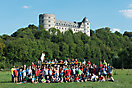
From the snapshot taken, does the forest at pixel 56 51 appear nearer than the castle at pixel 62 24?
Yes

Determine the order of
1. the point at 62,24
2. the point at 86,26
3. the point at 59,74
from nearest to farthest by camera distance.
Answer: the point at 59,74
the point at 62,24
the point at 86,26

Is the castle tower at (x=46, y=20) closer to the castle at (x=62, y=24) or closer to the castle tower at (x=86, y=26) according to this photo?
the castle at (x=62, y=24)

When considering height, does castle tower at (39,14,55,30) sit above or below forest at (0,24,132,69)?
above

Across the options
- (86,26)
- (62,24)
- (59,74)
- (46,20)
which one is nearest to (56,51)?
(59,74)

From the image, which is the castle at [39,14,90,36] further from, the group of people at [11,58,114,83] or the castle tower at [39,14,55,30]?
the group of people at [11,58,114,83]

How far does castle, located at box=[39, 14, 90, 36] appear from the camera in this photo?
5566 inches

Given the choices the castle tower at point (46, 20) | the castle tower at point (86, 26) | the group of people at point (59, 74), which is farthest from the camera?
the castle tower at point (86, 26)

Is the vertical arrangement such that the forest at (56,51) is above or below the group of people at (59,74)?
above

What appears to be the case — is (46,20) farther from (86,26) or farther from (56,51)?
(56,51)

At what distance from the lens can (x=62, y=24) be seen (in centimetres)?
16625

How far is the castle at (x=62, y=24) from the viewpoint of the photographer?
141375 millimetres

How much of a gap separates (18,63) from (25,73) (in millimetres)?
41774

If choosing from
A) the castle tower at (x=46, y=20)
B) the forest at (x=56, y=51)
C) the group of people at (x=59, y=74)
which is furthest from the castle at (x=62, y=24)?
the group of people at (x=59, y=74)

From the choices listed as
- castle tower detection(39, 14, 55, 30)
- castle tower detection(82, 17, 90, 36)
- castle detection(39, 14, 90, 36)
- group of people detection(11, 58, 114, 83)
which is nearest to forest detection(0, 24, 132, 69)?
group of people detection(11, 58, 114, 83)
